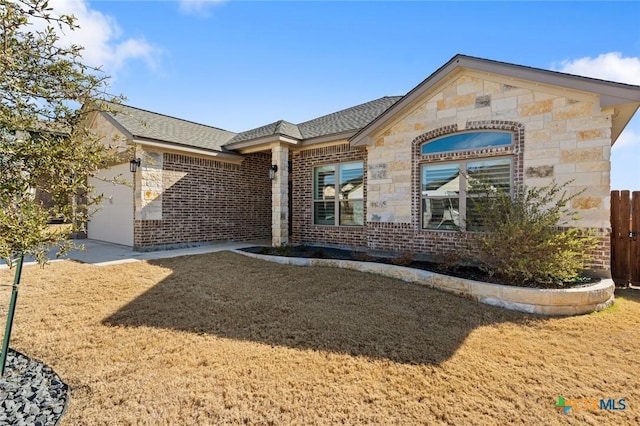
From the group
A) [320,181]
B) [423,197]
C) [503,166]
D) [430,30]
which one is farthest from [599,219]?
[320,181]

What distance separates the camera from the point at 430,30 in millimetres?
7992

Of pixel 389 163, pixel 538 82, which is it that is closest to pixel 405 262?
pixel 389 163

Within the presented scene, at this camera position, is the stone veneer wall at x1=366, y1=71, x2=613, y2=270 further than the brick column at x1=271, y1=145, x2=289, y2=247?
No

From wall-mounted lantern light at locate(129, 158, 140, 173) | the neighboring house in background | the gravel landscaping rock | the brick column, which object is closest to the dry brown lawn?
the gravel landscaping rock

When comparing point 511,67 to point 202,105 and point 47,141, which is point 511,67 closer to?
point 47,141

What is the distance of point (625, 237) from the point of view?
21.1ft

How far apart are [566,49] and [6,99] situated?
10.5 m

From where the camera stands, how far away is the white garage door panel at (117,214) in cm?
999

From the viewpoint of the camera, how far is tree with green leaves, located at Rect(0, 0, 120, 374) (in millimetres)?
2262

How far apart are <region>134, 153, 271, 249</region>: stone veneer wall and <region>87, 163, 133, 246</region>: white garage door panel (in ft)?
3.81

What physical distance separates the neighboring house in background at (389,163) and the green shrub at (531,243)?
65cm

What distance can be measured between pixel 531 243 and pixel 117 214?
40.4ft

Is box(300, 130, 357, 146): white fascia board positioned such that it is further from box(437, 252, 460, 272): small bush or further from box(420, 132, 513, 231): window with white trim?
box(437, 252, 460, 272): small bush

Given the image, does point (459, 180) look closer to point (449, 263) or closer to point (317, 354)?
point (449, 263)
